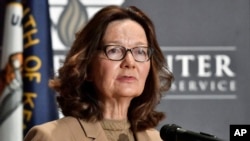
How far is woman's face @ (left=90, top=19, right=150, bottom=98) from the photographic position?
169 cm

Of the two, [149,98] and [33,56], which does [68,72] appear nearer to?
[149,98]

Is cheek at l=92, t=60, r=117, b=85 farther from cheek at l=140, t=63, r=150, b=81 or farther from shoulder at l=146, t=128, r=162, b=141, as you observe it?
shoulder at l=146, t=128, r=162, b=141

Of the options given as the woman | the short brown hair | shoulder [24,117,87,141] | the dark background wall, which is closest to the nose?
the woman

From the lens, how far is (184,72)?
9.43 feet

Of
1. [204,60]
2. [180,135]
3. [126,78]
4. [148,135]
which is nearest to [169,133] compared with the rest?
[180,135]

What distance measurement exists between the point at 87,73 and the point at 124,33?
174 mm

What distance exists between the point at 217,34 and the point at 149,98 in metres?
1.14

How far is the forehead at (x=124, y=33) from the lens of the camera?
1725mm

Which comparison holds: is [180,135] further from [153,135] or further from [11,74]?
[11,74]

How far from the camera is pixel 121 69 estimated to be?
1.69 metres

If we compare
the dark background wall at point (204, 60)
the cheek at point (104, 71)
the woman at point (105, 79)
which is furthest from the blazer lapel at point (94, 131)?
the dark background wall at point (204, 60)

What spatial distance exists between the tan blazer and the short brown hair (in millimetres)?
29

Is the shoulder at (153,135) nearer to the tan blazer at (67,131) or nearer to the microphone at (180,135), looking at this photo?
the tan blazer at (67,131)

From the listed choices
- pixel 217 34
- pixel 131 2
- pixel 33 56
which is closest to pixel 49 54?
pixel 33 56
